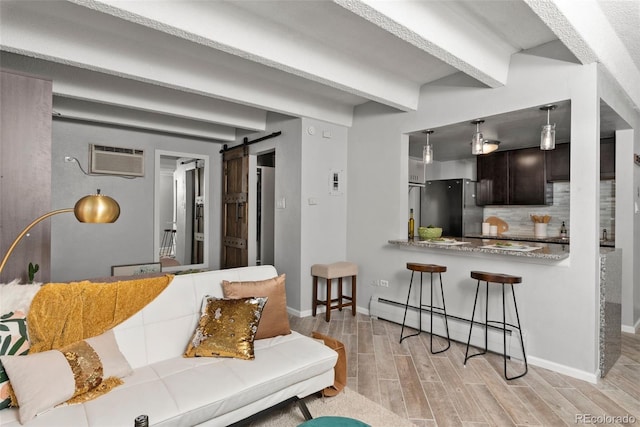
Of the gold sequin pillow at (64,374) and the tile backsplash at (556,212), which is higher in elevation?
the tile backsplash at (556,212)

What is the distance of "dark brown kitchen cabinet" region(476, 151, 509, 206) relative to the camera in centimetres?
558

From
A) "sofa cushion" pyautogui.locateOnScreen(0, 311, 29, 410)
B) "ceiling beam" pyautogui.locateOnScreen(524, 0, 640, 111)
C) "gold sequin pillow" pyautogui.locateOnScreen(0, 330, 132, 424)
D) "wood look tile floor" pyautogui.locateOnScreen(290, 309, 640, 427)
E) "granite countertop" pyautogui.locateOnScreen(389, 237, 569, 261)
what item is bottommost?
"wood look tile floor" pyautogui.locateOnScreen(290, 309, 640, 427)

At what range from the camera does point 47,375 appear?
1578 millimetres

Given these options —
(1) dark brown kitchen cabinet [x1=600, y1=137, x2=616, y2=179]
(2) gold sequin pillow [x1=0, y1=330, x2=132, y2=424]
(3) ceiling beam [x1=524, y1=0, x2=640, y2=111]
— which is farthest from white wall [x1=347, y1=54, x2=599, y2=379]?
(2) gold sequin pillow [x1=0, y1=330, x2=132, y2=424]

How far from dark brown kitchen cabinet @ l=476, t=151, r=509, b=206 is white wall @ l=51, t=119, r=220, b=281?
4887 millimetres

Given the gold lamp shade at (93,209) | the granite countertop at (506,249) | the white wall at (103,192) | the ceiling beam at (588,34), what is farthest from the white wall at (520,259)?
the white wall at (103,192)

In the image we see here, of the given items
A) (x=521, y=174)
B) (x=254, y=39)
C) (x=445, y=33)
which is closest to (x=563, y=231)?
(x=521, y=174)

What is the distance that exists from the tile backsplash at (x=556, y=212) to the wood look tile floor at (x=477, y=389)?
165 cm

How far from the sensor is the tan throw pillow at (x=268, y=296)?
7.85 ft

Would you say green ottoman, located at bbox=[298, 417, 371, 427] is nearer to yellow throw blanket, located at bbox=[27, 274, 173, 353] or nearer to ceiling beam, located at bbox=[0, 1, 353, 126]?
yellow throw blanket, located at bbox=[27, 274, 173, 353]

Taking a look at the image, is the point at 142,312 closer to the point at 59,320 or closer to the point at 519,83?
the point at 59,320

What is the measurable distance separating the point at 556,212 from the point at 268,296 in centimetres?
496

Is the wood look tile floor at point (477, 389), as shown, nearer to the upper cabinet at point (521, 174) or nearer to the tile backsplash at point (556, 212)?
the tile backsplash at point (556, 212)

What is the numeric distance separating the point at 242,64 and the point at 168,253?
4287mm
